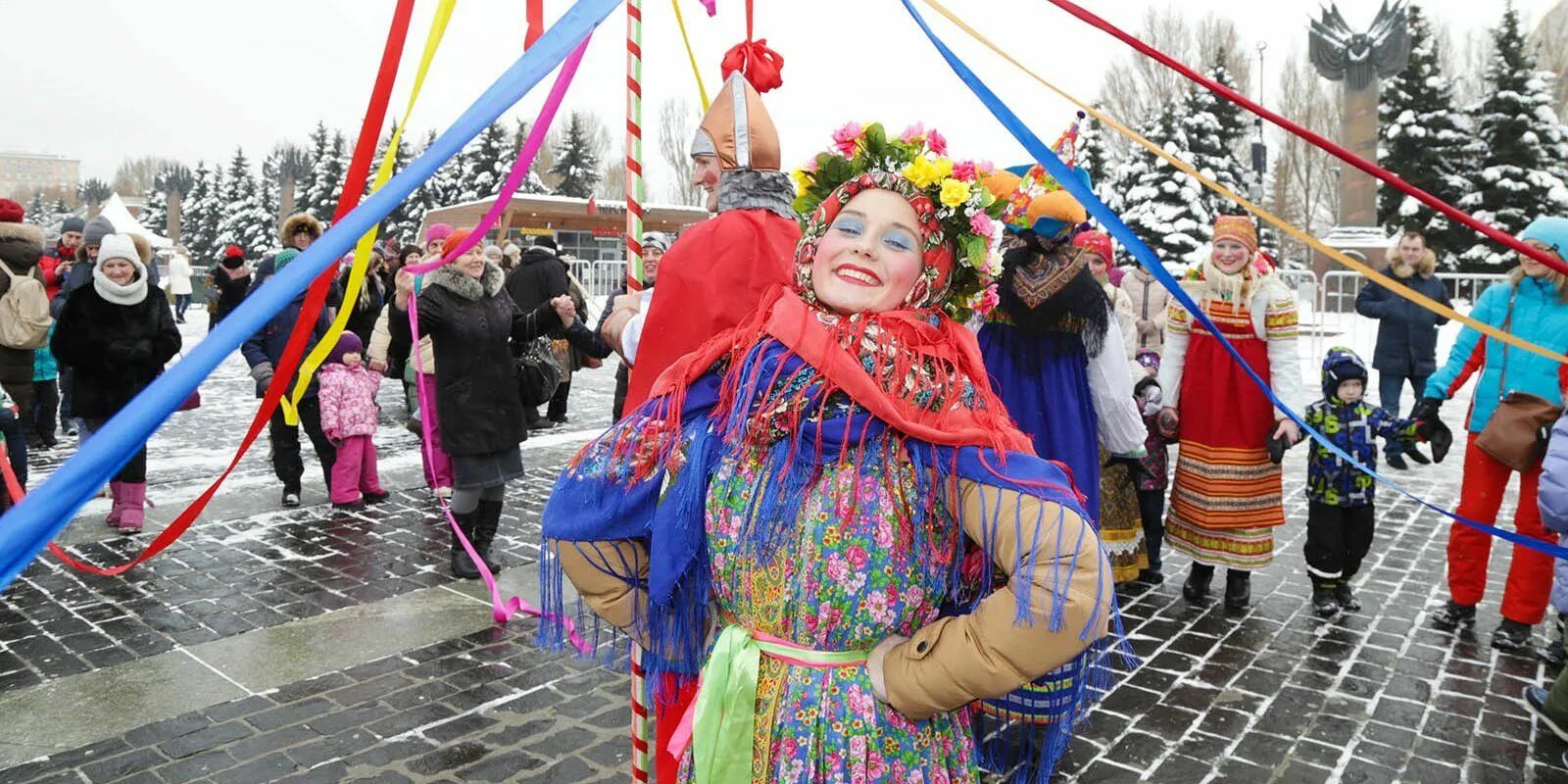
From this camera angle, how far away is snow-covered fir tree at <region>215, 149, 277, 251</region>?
51344 mm

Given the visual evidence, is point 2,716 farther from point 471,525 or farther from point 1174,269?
point 1174,269

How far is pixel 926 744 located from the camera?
2.04m

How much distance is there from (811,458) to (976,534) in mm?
334

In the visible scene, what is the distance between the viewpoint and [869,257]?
7.04 ft

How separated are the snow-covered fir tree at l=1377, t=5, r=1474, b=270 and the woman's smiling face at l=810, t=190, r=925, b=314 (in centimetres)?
3057

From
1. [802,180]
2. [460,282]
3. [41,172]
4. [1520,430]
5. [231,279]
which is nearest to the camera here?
[802,180]

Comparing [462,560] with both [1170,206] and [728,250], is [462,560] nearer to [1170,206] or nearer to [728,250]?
[728,250]

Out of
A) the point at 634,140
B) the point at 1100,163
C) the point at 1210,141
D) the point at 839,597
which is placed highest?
the point at 1210,141

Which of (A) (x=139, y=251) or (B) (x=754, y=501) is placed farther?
(A) (x=139, y=251)

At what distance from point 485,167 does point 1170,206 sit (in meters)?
25.8

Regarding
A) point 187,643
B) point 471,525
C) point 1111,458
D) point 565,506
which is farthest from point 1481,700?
point 187,643

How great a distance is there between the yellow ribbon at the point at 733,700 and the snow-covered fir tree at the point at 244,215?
178 ft

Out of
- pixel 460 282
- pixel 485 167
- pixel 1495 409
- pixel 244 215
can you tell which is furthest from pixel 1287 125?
pixel 244 215

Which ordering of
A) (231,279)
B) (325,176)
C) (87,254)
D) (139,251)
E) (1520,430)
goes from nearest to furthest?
(1520,430) → (139,251) → (231,279) → (87,254) → (325,176)
